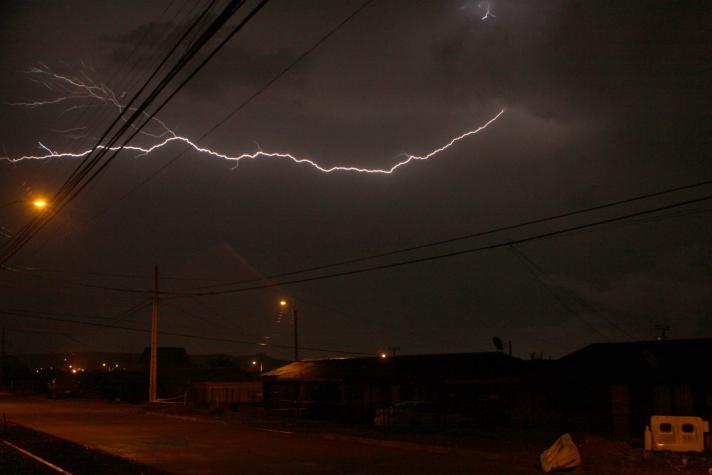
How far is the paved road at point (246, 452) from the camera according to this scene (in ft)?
54.2

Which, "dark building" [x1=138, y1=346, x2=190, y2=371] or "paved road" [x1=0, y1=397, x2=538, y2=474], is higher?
"dark building" [x1=138, y1=346, x2=190, y2=371]

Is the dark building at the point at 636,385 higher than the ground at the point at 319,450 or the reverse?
higher

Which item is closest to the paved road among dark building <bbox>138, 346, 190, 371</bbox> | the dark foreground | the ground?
the ground

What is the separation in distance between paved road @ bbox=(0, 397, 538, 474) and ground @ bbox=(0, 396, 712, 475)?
0.02 meters

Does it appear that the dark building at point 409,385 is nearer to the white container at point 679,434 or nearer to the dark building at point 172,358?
the white container at point 679,434

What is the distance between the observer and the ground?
53.3ft

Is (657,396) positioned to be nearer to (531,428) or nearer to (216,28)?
(531,428)

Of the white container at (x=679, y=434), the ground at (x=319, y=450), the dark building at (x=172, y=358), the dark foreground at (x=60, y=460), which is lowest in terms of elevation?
the ground at (x=319, y=450)

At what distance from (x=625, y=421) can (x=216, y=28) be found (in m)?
21.0

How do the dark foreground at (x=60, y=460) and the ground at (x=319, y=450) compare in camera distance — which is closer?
the dark foreground at (x=60, y=460)

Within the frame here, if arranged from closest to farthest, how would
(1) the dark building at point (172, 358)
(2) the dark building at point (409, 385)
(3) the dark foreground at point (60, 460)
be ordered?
(3) the dark foreground at point (60, 460)
(2) the dark building at point (409, 385)
(1) the dark building at point (172, 358)

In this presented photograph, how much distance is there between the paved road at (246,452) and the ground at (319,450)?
0.07 ft

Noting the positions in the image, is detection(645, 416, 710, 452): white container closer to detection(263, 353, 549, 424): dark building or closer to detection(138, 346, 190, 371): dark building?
detection(263, 353, 549, 424): dark building

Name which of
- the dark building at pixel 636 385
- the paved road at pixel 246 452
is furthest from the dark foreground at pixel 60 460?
the dark building at pixel 636 385
